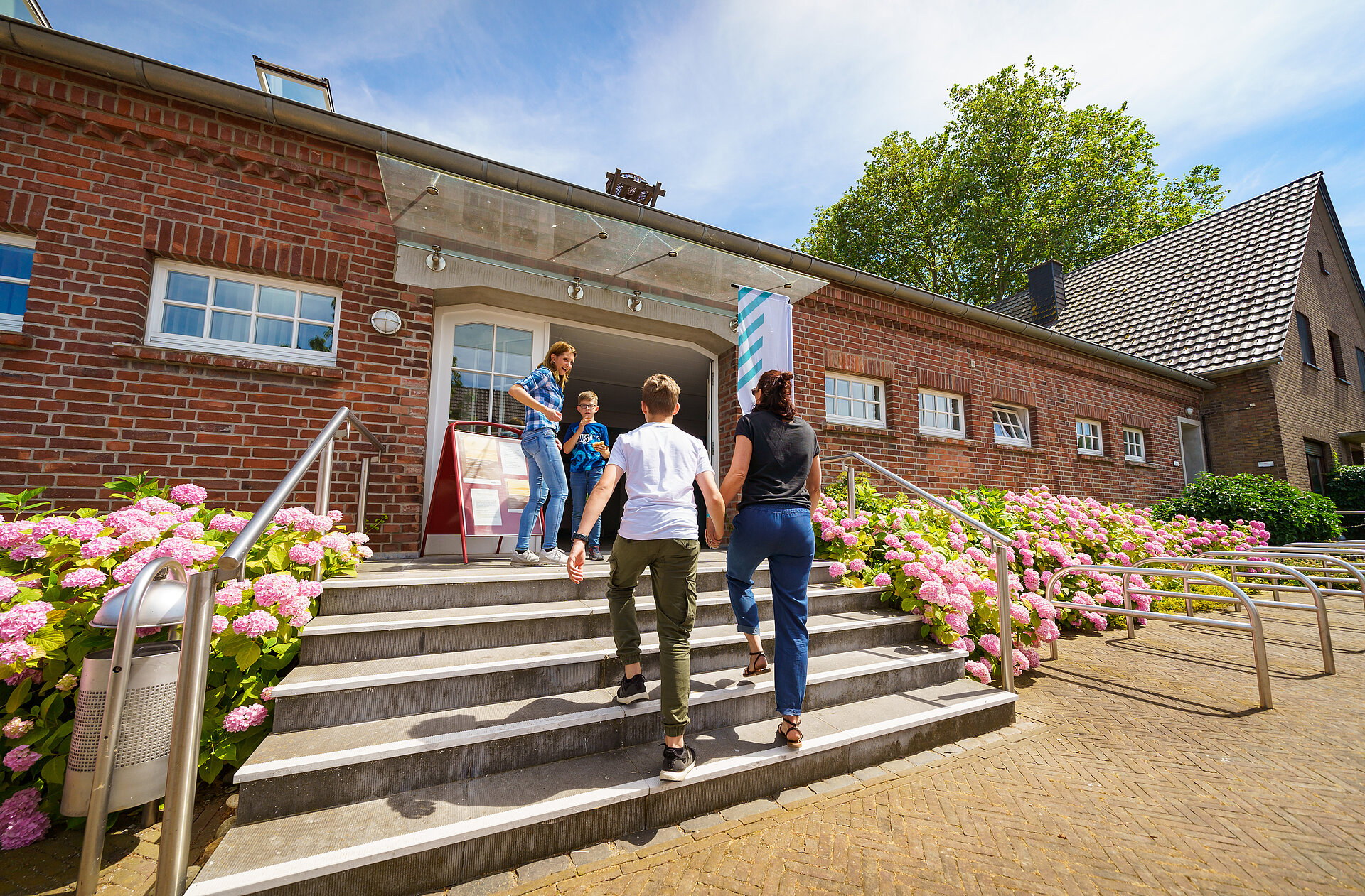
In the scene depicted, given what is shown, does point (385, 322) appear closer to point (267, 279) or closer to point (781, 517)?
point (267, 279)

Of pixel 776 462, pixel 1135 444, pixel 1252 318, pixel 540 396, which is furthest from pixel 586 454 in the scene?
pixel 1252 318

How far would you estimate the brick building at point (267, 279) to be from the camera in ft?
12.0

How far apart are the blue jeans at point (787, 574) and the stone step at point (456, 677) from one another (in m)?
0.62

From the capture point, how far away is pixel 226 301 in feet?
13.6

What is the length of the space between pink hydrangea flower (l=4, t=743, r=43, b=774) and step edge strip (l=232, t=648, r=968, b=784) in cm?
70

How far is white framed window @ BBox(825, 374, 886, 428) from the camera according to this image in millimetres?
6918

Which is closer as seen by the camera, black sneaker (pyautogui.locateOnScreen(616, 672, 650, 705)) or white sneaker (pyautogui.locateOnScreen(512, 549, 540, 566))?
black sneaker (pyautogui.locateOnScreen(616, 672, 650, 705))

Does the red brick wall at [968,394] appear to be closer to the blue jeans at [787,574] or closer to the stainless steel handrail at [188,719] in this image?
the blue jeans at [787,574]

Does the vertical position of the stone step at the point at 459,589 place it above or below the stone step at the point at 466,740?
above

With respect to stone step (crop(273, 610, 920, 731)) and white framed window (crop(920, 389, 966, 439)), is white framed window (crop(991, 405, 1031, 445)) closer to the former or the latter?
white framed window (crop(920, 389, 966, 439))

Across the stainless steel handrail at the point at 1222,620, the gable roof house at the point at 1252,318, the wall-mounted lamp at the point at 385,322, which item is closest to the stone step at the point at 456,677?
the wall-mounted lamp at the point at 385,322

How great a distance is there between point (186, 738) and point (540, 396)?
2641mm

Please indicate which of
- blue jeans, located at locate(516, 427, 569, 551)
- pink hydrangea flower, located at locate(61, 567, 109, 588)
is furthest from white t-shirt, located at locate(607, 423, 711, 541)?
pink hydrangea flower, located at locate(61, 567, 109, 588)

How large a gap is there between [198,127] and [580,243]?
291 centimetres
